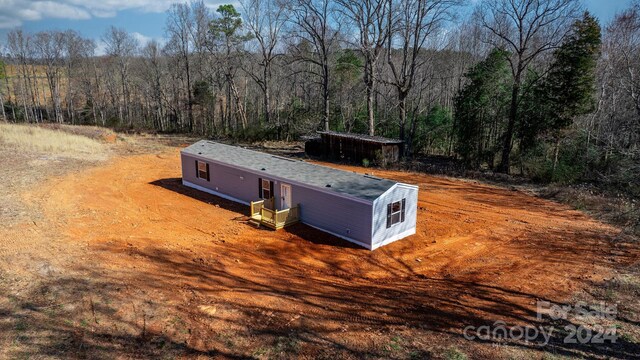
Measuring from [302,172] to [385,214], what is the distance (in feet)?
14.9

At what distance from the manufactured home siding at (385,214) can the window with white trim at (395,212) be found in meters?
0.12

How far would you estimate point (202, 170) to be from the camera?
21.4 m

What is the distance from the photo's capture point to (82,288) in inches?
410

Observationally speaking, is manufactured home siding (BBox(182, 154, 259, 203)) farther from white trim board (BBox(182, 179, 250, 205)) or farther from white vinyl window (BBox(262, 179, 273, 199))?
white vinyl window (BBox(262, 179, 273, 199))

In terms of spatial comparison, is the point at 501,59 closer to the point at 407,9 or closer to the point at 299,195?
the point at 407,9

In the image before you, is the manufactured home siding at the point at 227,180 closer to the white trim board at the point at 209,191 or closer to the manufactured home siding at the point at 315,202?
the manufactured home siding at the point at 315,202

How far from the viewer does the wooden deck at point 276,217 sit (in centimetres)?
1609

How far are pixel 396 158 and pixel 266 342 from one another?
73.5 ft

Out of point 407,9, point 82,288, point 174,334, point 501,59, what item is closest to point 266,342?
point 174,334

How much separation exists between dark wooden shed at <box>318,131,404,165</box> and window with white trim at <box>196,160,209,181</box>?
493 inches

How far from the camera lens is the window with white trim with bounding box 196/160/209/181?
Result: 21.1 m

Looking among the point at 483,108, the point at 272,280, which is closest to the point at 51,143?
the point at 272,280

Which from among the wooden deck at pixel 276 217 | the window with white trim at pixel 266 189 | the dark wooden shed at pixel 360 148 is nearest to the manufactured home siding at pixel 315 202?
the window with white trim at pixel 266 189

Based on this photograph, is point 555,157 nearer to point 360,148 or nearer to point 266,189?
point 360,148
